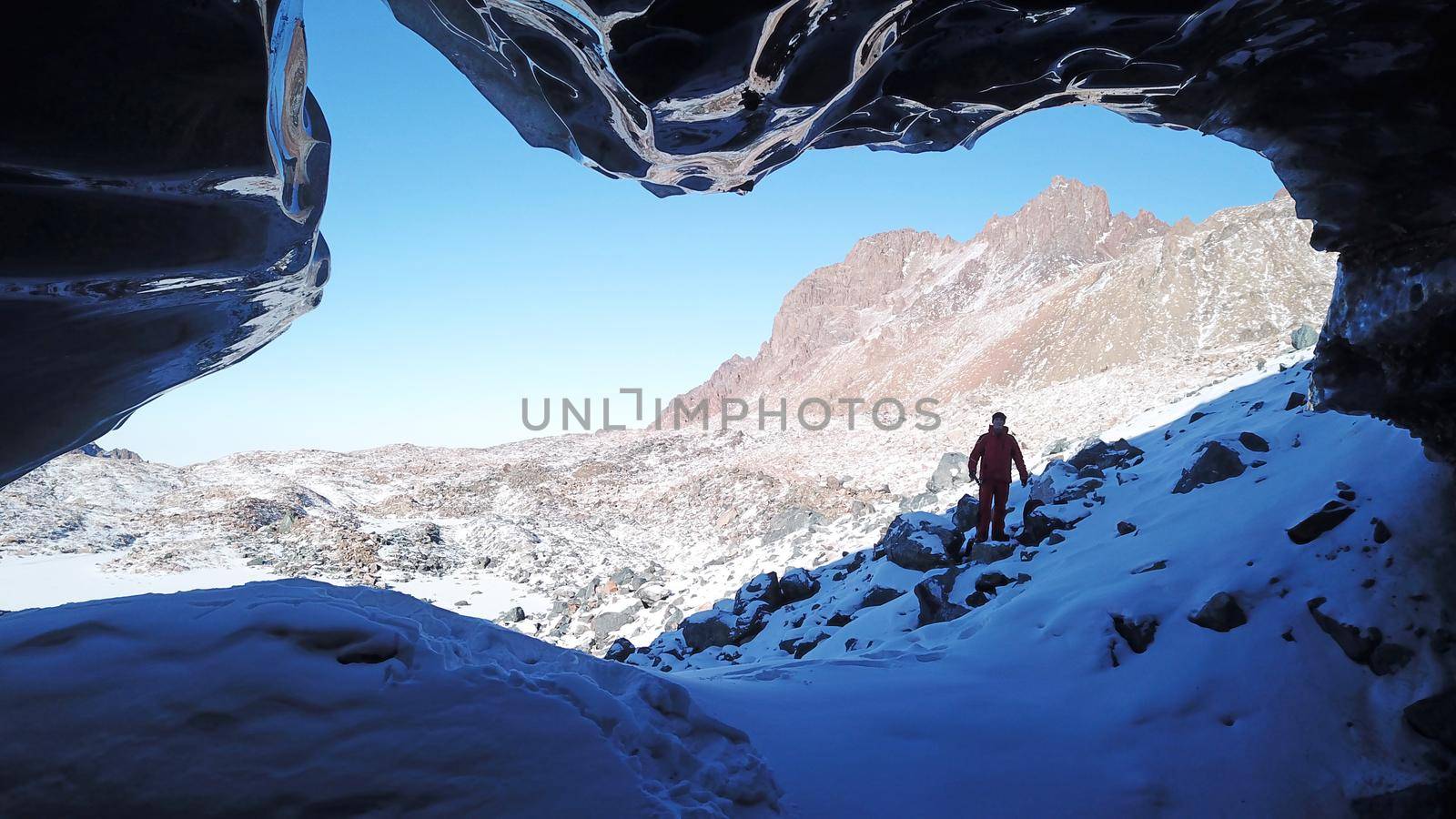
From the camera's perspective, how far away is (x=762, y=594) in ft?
26.1

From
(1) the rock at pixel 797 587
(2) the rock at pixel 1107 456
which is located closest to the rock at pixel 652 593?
(1) the rock at pixel 797 587

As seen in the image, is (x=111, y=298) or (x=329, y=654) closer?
(x=111, y=298)

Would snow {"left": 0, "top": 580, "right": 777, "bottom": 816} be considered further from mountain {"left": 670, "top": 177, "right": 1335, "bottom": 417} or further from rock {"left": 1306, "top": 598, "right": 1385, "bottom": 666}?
mountain {"left": 670, "top": 177, "right": 1335, "bottom": 417}

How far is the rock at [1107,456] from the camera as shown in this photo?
7809 millimetres

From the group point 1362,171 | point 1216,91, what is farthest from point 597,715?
point 1362,171

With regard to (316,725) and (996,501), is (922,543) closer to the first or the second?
(996,501)

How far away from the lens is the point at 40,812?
1792mm

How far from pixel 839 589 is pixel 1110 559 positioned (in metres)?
3.10

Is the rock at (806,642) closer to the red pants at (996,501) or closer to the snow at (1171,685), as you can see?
the snow at (1171,685)

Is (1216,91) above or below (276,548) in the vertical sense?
above

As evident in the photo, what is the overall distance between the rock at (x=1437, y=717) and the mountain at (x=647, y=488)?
6788 mm

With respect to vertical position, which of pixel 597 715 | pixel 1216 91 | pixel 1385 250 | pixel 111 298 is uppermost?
pixel 1216 91

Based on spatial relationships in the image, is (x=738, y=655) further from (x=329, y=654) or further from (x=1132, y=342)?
(x=1132, y=342)

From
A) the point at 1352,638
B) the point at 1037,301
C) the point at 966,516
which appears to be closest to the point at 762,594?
the point at 966,516
